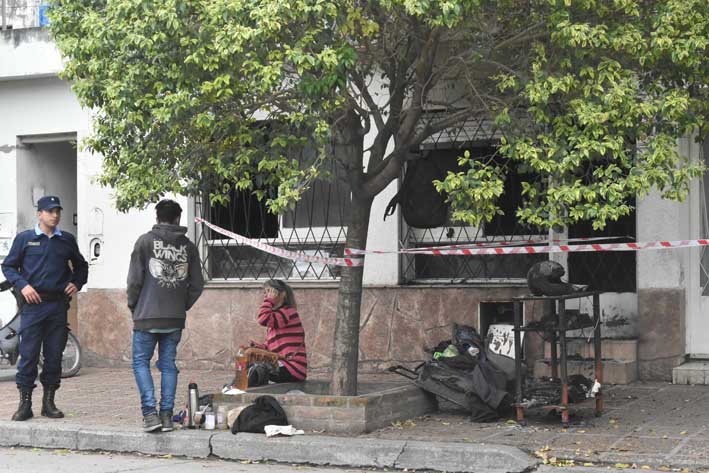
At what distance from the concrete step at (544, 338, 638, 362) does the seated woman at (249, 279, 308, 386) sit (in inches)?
115

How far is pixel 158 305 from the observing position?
9047 millimetres

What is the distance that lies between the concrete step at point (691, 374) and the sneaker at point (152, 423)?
515cm

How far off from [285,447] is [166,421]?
3.87 feet

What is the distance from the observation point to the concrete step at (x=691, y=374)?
11086mm

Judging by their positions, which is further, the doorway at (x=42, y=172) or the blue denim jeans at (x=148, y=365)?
the doorway at (x=42, y=172)

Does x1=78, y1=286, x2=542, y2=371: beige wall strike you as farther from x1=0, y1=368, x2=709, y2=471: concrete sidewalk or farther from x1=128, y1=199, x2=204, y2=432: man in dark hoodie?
x1=128, y1=199, x2=204, y2=432: man in dark hoodie

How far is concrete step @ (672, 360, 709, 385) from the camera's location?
436 inches

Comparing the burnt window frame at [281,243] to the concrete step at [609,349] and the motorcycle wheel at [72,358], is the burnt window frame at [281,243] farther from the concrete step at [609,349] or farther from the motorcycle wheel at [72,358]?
the concrete step at [609,349]

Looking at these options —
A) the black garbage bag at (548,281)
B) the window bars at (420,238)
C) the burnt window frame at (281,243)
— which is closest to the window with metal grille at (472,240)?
the window bars at (420,238)

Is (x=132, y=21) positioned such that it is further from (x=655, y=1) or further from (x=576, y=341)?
(x=576, y=341)

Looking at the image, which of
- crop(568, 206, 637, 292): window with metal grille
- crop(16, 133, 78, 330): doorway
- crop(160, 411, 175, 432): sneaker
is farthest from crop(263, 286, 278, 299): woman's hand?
crop(16, 133, 78, 330): doorway

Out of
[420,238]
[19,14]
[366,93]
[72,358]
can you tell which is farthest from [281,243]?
[19,14]

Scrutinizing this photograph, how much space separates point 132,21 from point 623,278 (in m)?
5.89

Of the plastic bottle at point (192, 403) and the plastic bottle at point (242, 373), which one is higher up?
the plastic bottle at point (242, 373)
